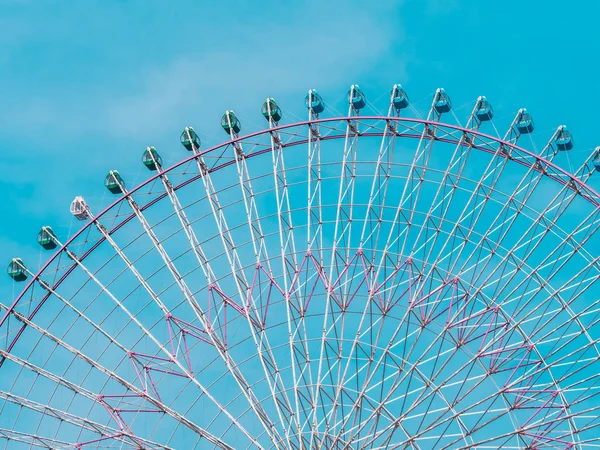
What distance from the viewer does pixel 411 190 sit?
265 feet

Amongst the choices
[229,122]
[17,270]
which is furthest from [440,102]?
[17,270]

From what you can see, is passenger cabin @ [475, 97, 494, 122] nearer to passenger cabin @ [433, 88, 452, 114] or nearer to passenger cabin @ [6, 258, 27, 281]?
passenger cabin @ [433, 88, 452, 114]

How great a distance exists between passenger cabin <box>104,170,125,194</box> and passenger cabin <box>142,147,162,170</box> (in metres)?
1.82

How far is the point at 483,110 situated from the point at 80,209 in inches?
947

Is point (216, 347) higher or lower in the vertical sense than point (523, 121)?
lower

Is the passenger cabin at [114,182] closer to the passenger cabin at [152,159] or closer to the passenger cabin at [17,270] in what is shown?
the passenger cabin at [152,159]

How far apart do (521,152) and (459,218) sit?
4.97m

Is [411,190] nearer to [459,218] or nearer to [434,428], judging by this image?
[459,218]

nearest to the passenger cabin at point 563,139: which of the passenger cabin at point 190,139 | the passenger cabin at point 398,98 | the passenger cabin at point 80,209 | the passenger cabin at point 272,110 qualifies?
the passenger cabin at point 398,98

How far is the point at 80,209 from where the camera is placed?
8438 cm

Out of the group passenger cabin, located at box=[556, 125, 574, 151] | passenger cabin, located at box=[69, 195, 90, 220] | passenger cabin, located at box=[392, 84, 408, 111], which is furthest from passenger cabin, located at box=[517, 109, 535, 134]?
passenger cabin, located at box=[69, 195, 90, 220]

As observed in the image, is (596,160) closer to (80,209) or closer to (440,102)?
(440,102)

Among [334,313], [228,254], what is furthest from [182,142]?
[334,313]

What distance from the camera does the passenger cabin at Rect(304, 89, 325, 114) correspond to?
8325 cm
